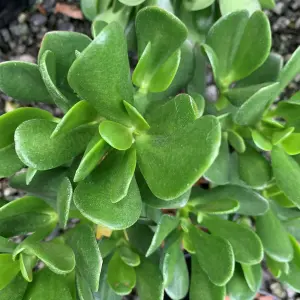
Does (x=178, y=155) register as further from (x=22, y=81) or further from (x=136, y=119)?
(x=22, y=81)

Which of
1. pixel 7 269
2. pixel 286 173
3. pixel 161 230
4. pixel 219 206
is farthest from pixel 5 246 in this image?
pixel 286 173

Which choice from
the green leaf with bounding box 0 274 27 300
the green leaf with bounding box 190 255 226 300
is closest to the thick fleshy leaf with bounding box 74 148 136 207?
the green leaf with bounding box 0 274 27 300

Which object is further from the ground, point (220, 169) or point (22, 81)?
point (22, 81)

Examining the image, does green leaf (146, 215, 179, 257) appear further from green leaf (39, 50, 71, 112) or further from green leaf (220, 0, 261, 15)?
green leaf (220, 0, 261, 15)

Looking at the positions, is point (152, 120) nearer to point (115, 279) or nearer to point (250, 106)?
point (250, 106)

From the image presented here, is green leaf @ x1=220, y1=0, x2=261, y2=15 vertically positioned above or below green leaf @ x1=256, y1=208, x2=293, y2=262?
above
